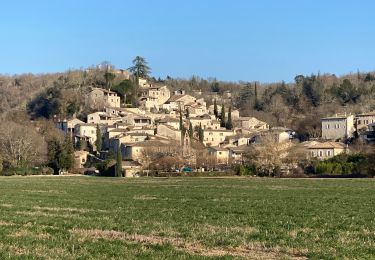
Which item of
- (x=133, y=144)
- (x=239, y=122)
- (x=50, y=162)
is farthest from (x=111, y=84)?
(x=50, y=162)

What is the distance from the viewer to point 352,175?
7962 cm

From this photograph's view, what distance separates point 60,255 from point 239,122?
500 ft

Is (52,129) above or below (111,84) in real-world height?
below

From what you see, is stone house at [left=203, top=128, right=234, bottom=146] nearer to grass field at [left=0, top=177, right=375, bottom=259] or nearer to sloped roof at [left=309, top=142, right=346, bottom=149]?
sloped roof at [left=309, top=142, right=346, bottom=149]

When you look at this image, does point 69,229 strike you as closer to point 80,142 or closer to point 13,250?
point 13,250

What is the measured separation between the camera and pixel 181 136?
13000 cm

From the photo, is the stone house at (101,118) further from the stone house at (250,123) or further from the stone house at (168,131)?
the stone house at (250,123)

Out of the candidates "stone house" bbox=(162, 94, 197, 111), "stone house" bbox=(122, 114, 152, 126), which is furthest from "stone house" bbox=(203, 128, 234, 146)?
"stone house" bbox=(162, 94, 197, 111)

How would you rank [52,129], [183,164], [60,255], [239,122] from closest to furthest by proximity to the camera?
[60,255], [183,164], [52,129], [239,122]

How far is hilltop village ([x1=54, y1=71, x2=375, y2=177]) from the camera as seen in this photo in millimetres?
97438

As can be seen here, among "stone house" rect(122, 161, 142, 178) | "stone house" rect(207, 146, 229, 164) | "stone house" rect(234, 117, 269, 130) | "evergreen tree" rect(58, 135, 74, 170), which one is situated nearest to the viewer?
"stone house" rect(122, 161, 142, 178)

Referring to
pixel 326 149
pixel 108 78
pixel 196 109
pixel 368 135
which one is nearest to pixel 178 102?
pixel 196 109

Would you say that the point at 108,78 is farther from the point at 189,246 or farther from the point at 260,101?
the point at 189,246

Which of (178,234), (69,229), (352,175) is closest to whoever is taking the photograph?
(178,234)
